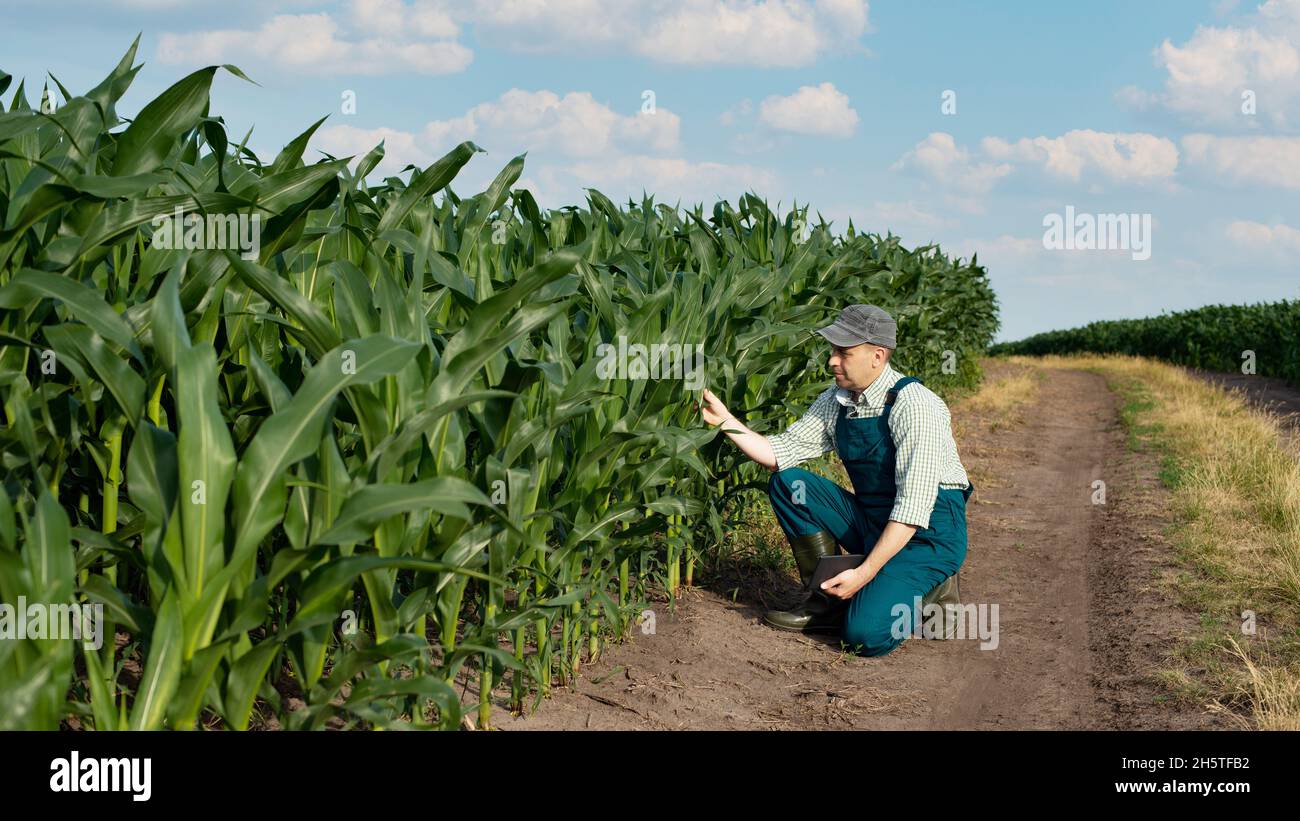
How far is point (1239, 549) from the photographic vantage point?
6.57 meters

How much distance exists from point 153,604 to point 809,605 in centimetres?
344

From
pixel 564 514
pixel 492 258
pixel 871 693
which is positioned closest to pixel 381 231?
pixel 492 258

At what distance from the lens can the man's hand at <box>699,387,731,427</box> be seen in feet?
16.3

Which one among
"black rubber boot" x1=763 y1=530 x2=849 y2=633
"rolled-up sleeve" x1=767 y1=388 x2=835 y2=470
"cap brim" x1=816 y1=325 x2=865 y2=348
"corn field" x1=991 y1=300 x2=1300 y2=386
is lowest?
"black rubber boot" x1=763 y1=530 x2=849 y2=633

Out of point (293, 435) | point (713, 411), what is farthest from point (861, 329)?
point (293, 435)

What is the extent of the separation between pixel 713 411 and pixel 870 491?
979mm

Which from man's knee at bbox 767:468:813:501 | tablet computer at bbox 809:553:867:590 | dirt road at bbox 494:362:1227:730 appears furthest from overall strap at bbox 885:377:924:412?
dirt road at bbox 494:362:1227:730

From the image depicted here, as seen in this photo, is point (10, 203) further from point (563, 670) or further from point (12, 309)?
point (563, 670)

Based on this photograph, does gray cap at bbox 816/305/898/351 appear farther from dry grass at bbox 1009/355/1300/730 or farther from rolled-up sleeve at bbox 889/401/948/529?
dry grass at bbox 1009/355/1300/730

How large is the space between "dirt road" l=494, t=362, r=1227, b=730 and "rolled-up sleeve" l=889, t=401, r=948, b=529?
0.76 meters

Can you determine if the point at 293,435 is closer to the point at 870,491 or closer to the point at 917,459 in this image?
the point at 917,459

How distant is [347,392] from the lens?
8.76 ft
